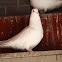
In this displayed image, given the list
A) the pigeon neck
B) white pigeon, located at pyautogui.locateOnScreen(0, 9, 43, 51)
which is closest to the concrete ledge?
white pigeon, located at pyautogui.locateOnScreen(0, 9, 43, 51)

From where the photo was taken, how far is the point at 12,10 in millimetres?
2057

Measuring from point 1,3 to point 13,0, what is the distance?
0.17 m

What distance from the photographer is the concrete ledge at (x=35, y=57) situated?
1.17 meters

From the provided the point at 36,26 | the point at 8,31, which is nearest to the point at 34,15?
the point at 36,26

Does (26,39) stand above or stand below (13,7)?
below

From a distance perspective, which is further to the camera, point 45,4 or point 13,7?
point 13,7

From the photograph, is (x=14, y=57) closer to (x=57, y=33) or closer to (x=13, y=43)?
(x=13, y=43)

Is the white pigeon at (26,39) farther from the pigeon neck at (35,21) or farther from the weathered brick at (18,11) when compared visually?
the weathered brick at (18,11)

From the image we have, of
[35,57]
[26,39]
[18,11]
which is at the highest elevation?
[18,11]

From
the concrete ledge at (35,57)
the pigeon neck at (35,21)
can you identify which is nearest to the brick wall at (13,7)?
the pigeon neck at (35,21)

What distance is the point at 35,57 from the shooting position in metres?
1.20

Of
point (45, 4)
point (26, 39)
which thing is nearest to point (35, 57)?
point (26, 39)

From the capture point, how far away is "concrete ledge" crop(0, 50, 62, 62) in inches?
46.0

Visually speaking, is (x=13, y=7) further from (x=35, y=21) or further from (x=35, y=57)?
(x=35, y=57)
